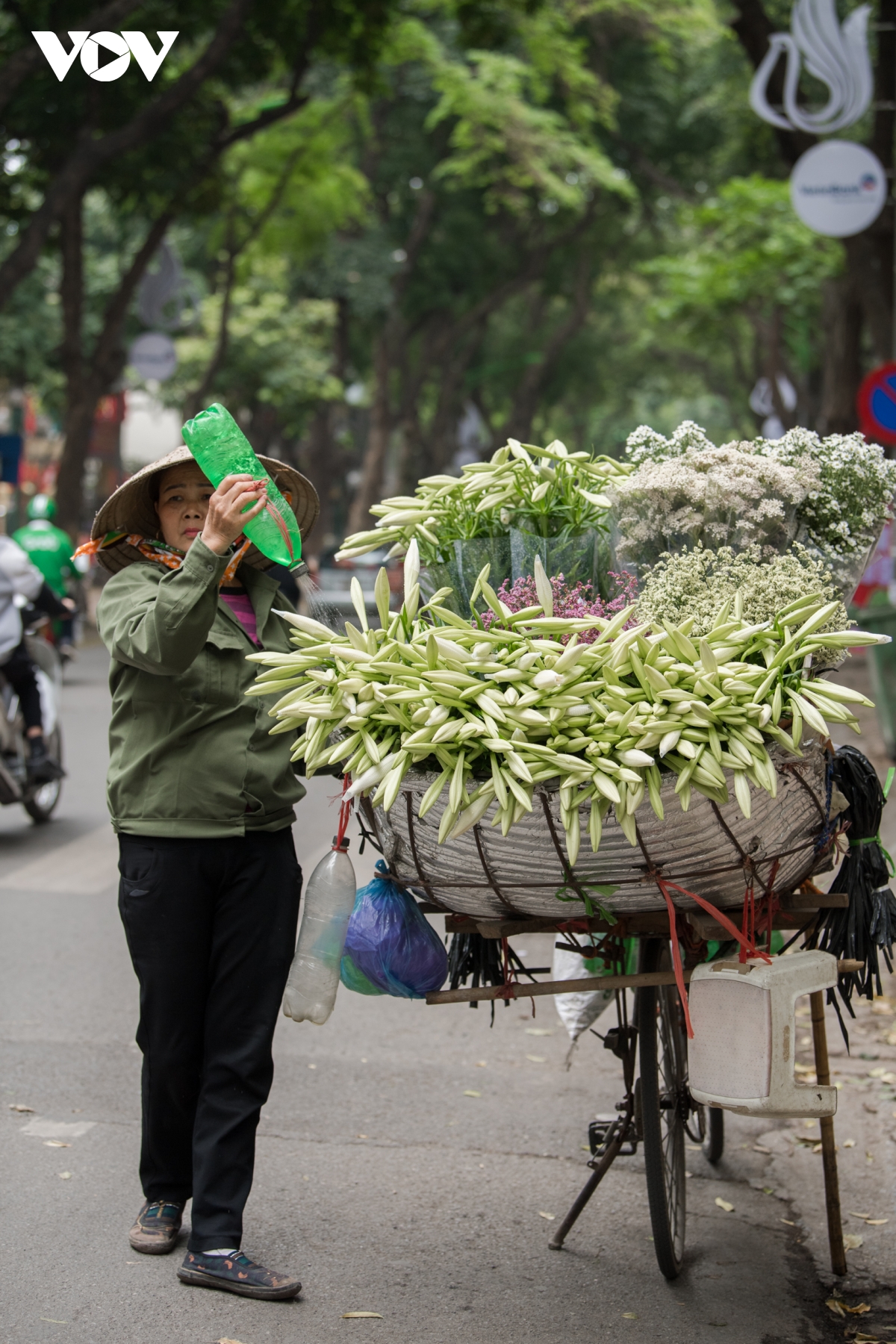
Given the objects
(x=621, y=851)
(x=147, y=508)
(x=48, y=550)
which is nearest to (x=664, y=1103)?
(x=621, y=851)

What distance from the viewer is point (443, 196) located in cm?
2683

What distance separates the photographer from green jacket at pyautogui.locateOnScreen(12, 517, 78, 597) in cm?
1235

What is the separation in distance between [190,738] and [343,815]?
38cm

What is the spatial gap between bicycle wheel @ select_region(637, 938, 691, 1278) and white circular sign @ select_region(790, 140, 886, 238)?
389 inches

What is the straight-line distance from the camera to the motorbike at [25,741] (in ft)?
25.8

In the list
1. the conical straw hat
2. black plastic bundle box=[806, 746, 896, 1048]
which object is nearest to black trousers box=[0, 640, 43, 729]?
the conical straw hat

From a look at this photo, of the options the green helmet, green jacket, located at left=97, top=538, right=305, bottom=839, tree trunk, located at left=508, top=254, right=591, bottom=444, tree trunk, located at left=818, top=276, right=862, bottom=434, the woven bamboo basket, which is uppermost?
tree trunk, located at left=508, top=254, right=591, bottom=444

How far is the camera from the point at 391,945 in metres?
3.10

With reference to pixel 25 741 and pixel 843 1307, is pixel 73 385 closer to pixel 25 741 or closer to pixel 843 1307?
pixel 25 741

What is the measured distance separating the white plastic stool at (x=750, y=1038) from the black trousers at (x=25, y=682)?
18.8 feet

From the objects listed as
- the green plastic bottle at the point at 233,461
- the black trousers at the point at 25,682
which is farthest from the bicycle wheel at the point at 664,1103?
the black trousers at the point at 25,682

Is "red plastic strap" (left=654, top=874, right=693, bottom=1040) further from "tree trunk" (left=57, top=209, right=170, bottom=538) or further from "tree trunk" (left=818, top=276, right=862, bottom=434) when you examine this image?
"tree trunk" (left=57, top=209, right=170, bottom=538)

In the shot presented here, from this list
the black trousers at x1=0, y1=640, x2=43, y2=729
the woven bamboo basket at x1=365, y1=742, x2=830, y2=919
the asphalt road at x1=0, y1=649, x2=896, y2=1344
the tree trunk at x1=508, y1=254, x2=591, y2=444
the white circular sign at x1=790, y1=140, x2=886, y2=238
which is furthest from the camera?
the tree trunk at x1=508, y1=254, x2=591, y2=444

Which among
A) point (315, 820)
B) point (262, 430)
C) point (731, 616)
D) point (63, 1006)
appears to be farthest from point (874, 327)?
point (262, 430)
